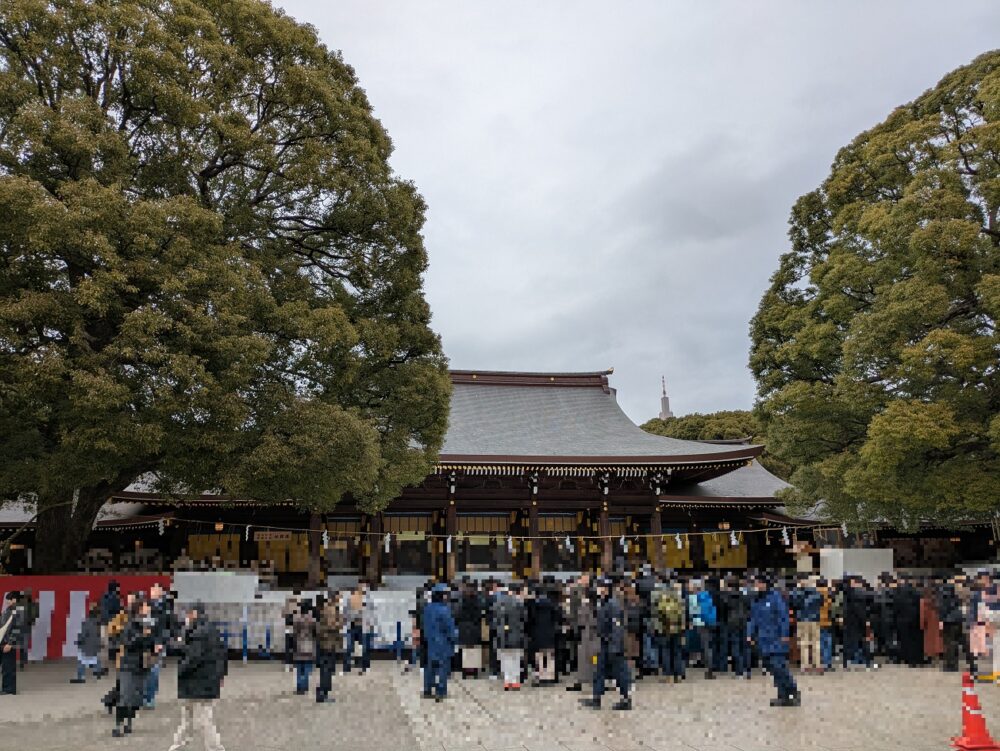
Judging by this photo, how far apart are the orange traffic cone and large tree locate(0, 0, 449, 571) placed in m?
8.81

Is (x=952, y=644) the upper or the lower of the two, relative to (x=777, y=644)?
lower

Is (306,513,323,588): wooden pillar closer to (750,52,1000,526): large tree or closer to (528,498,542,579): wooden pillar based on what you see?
(528,498,542,579): wooden pillar

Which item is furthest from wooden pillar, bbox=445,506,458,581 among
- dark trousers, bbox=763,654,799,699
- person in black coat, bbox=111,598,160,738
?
person in black coat, bbox=111,598,160,738

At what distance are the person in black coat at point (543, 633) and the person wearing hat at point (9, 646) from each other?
7.11 metres

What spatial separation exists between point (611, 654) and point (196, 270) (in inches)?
311

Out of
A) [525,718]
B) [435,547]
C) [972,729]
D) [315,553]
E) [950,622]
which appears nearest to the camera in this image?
→ [972,729]

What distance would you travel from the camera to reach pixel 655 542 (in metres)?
22.9

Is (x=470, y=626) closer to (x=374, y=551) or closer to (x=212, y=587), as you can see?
(x=212, y=587)

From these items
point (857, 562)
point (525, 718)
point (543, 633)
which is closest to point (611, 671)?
point (525, 718)

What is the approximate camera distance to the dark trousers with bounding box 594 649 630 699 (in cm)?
974

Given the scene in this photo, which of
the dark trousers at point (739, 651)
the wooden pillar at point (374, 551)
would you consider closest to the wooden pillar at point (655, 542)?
the wooden pillar at point (374, 551)

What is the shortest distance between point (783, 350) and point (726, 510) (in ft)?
25.4

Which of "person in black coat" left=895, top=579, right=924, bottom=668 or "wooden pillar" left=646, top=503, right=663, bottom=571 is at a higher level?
"wooden pillar" left=646, top=503, right=663, bottom=571

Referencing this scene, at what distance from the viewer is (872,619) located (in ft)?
42.3
